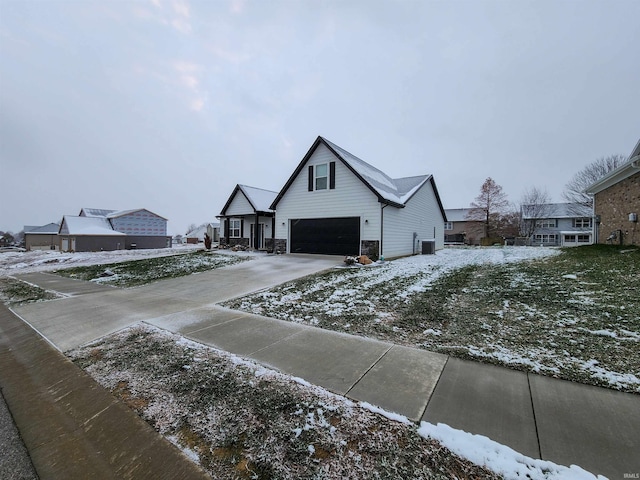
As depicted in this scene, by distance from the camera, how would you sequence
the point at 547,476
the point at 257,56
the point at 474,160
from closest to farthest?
the point at 547,476 < the point at 257,56 < the point at 474,160

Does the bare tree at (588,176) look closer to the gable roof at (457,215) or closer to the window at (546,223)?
the window at (546,223)

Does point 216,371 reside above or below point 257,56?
below

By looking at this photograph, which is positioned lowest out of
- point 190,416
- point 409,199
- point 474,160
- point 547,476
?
point 190,416

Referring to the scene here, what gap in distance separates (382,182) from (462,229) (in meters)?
38.7

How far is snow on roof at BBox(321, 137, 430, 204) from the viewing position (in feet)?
46.8

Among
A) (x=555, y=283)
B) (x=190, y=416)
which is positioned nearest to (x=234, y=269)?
(x=190, y=416)

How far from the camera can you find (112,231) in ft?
117

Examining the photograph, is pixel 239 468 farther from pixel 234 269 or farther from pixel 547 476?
pixel 234 269

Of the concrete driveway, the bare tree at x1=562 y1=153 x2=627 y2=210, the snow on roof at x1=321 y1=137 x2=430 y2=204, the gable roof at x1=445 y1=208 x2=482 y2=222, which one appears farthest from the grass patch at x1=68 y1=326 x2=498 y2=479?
the gable roof at x1=445 y1=208 x2=482 y2=222

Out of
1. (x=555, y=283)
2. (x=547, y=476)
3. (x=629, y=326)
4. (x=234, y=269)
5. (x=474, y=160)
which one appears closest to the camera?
(x=547, y=476)

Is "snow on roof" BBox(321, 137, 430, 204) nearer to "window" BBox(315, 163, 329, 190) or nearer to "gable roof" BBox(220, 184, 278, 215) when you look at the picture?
"window" BBox(315, 163, 329, 190)

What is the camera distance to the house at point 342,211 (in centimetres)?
1387

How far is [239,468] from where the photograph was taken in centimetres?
186

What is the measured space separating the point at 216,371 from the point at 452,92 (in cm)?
2502
